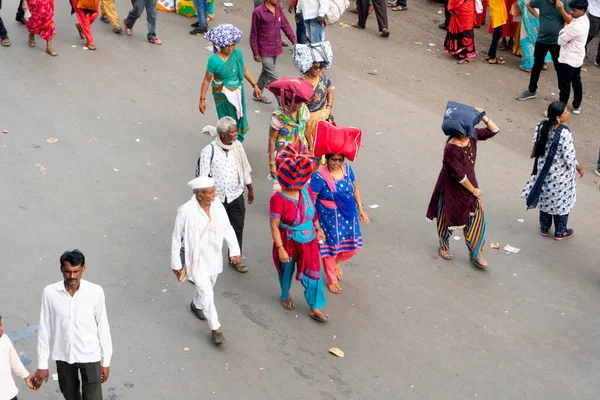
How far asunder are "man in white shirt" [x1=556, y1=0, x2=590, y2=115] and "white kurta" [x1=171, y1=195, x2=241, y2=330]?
6.37 metres

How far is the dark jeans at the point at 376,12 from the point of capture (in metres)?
12.9

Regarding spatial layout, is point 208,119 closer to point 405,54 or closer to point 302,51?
point 302,51

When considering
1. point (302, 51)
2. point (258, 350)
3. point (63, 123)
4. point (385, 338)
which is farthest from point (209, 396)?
point (63, 123)

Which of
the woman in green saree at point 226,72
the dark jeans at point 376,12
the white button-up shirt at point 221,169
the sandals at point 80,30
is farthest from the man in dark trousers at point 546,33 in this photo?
the sandals at point 80,30

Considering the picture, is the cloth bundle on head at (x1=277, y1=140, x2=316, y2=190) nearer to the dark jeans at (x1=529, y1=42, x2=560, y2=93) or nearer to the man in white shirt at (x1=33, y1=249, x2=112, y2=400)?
the man in white shirt at (x1=33, y1=249, x2=112, y2=400)

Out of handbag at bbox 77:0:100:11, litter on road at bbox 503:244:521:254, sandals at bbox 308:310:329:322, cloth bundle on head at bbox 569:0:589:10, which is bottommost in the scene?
sandals at bbox 308:310:329:322

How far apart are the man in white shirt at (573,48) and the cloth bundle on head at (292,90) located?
4559 mm

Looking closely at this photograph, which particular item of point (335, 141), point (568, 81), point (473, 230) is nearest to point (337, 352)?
point (335, 141)

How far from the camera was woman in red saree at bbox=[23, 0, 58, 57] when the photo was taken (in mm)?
10734

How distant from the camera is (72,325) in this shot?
4.73 m

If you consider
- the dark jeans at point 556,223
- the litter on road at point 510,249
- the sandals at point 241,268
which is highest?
the dark jeans at point 556,223

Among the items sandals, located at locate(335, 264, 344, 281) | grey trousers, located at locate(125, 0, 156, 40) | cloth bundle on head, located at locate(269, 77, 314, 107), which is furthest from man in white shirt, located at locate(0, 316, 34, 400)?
grey trousers, located at locate(125, 0, 156, 40)

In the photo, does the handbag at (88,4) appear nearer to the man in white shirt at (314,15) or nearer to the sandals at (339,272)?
the man in white shirt at (314,15)

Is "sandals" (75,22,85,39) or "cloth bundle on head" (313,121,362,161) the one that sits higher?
"cloth bundle on head" (313,121,362,161)
